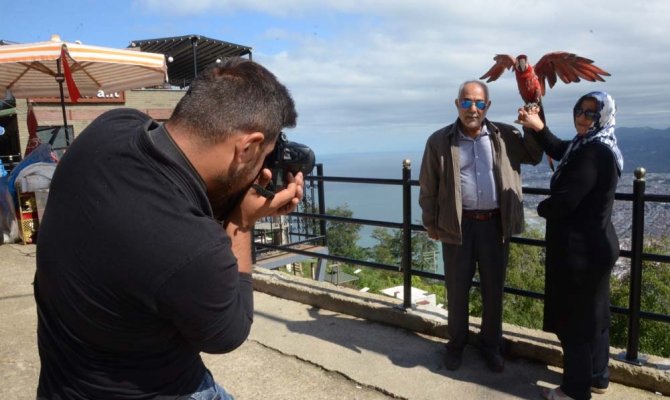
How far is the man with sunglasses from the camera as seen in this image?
3258 mm

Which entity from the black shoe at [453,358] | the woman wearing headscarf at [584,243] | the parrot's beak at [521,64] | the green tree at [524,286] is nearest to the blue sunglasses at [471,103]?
the parrot's beak at [521,64]

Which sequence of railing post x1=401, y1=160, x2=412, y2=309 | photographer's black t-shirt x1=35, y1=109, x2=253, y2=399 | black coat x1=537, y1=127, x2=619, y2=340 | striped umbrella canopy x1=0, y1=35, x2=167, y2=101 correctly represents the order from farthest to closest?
striped umbrella canopy x1=0, y1=35, x2=167, y2=101, railing post x1=401, y1=160, x2=412, y2=309, black coat x1=537, y1=127, x2=619, y2=340, photographer's black t-shirt x1=35, y1=109, x2=253, y2=399

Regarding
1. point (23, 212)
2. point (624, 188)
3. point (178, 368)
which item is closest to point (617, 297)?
point (624, 188)

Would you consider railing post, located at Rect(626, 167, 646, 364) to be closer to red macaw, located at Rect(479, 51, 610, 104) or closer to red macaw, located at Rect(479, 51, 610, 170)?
red macaw, located at Rect(479, 51, 610, 170)

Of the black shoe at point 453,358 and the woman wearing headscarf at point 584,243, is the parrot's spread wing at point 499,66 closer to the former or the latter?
the woman wearing headscarf at point 584,243

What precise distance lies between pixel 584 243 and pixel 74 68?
22.2 feet

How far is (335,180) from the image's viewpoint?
4.65 m

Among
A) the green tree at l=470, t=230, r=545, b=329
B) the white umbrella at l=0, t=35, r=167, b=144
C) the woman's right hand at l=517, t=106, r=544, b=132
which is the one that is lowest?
the green tree at l=470, t=230, r=545, b=329

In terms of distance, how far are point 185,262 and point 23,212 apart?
7.51 m

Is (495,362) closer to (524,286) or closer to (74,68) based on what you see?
(74,68)

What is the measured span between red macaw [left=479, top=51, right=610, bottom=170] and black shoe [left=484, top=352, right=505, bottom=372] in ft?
4.12

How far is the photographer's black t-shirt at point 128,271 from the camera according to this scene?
3.41 ft

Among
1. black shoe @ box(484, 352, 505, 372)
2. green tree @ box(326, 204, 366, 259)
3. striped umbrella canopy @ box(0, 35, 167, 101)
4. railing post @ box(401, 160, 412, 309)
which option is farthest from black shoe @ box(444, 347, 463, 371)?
green tree @ box(326, 204, 366, 259)

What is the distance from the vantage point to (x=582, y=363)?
9.25ft
